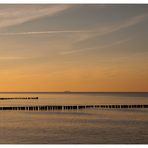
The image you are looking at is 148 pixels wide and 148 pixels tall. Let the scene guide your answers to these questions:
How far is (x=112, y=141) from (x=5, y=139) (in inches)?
357

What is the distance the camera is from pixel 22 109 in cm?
6425

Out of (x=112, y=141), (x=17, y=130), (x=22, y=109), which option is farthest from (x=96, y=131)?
(x=22, y=109)

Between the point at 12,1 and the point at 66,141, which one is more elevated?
the point at 12,1

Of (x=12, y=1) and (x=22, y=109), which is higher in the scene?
(x=12, y=1)

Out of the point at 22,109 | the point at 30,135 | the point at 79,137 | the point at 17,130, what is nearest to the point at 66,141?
the point at 79,137

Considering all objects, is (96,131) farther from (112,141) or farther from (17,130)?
(17,130)

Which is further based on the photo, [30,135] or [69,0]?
[30,135]

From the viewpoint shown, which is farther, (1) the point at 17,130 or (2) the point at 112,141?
(1) the point at 17,130

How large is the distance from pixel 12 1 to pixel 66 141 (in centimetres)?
1463

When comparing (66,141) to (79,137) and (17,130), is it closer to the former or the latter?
(79,137)

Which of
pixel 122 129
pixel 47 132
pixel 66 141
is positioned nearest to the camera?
pixel 66 141

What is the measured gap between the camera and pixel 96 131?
34062 millimetres

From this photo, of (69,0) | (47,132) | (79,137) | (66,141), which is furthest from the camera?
(47,132)

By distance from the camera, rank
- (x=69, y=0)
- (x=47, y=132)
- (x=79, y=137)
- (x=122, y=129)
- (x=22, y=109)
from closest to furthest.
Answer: (x=69, y=0)
(x=79, y=137)
(x=47, y=132)
(x=122, y=129)
(x=22, y=109)
